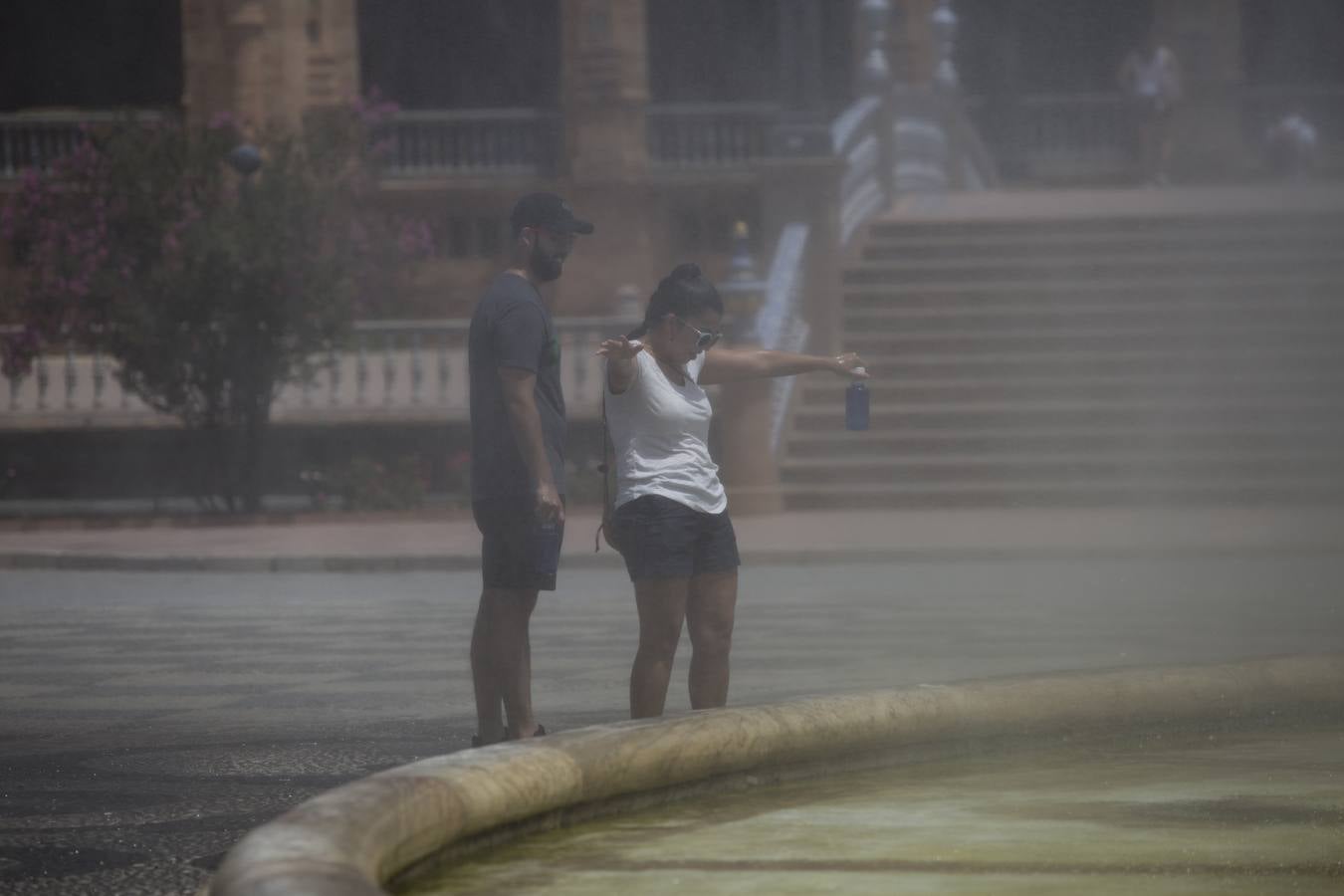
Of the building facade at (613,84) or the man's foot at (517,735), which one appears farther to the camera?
the building facade at (613,84)

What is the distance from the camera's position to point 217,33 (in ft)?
112

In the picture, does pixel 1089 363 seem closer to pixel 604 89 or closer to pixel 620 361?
pixel 604 89

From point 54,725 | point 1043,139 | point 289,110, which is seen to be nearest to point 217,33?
point 289,110

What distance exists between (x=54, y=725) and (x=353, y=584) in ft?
21.9

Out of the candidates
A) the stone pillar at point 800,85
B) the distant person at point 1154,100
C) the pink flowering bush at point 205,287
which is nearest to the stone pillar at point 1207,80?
the distant person at point 1154,100

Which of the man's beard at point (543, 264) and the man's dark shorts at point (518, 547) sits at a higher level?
the man's beard at point (543, 264)

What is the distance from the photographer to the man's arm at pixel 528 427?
716 centimetres

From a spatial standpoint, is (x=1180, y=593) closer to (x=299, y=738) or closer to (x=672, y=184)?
(x=299, y=738)

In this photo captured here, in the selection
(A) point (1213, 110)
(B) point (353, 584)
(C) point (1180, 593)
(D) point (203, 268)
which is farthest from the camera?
(A) point (1213, 110)

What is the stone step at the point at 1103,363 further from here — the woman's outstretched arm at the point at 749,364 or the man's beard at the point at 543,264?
the man's beard at the point at 543,264

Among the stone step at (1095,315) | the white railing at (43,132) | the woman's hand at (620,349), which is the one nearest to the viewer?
the woman's hand at (620,349)

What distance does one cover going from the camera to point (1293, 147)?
115 feet

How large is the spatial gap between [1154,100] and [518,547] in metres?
26.4

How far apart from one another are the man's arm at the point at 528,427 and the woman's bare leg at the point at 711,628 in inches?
18.7
